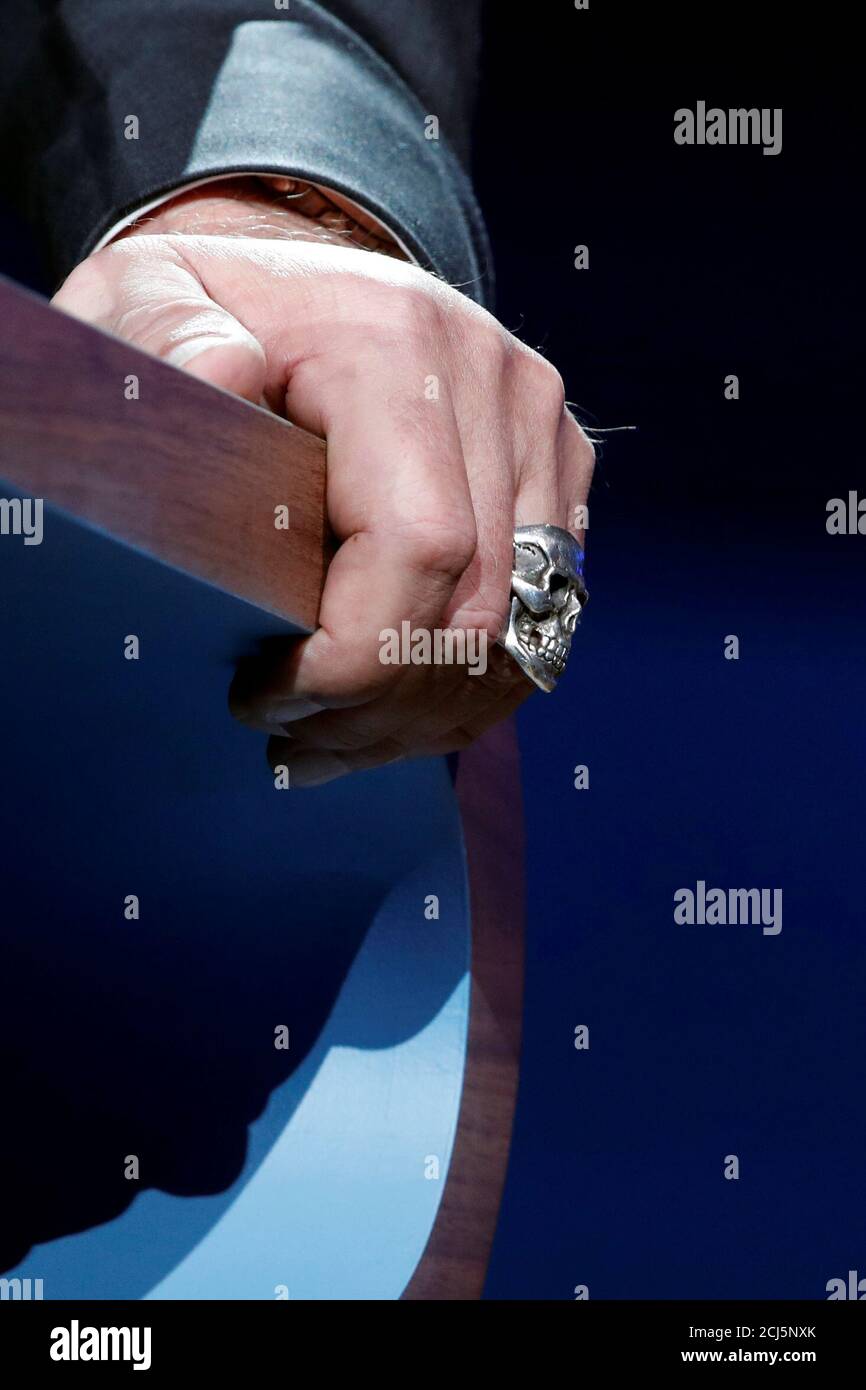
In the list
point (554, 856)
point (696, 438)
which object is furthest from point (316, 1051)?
point (696, 438)

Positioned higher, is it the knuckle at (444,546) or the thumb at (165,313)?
the thumb at (165,313)

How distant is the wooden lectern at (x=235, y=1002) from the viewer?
38 cm

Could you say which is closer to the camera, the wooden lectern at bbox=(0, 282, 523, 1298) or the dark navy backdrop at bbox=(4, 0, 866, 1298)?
the wooden lectern at bbox=(0, 282, 523, 1298)

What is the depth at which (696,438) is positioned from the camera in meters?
A: 1.14

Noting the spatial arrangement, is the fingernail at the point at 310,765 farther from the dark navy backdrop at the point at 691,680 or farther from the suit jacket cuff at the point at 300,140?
the dark navy backdrop at the point at 691,680

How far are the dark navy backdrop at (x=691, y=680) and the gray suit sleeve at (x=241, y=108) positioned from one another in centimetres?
57

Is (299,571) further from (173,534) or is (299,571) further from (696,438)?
(696,438)

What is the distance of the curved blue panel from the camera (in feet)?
1.29

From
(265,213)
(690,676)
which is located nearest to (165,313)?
(265,213)

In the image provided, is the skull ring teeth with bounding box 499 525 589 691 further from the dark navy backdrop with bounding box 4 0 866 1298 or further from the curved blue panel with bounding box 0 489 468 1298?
the dark navy backdrop with bounding box 4 0 866 1298

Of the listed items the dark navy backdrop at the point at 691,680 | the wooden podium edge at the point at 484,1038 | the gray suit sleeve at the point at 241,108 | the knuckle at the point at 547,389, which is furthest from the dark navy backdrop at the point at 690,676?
the knuckle at the point at 547,389

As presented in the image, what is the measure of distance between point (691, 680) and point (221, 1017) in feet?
2.39

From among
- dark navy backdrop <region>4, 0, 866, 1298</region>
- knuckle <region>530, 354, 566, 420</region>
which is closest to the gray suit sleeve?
knuckle <region>530, 354, 566, 420</region>

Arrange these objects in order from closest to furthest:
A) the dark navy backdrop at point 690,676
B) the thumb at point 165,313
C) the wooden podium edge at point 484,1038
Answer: the thumb at point 165,313 < the wooden podium edge at point 484,1038 < the dark navy backdrop at point 690,676
